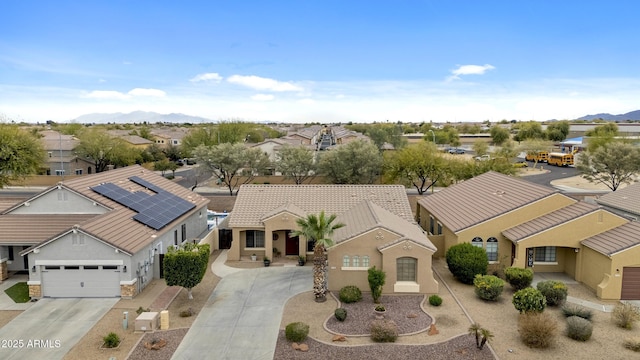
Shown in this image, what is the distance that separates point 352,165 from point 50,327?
3780 centimetres

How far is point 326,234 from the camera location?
Answer: 2348cm

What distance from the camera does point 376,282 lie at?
23.3m

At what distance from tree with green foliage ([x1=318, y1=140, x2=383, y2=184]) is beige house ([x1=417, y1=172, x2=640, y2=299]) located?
21.3 metres

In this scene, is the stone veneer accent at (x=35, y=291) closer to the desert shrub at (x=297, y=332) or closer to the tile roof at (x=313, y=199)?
the tile roof at (x=313, y=199)

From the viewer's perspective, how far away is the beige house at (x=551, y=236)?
Answer: 23.7 m

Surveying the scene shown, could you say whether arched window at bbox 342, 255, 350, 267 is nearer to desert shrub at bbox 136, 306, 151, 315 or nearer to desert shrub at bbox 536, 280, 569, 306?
desert shrub at bbox 536, 280, 569, 306

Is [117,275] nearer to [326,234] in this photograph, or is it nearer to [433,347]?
[326,234]

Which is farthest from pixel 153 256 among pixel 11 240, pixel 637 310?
pixel 637 310

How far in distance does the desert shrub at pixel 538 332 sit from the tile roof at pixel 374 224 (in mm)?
6700

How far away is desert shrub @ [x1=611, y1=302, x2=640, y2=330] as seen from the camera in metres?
20.1

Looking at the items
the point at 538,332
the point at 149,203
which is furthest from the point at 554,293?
the point at 149,203

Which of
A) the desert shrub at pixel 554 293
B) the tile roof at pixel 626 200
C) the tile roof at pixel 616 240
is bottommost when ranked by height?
the desert shrub at pixel 554 293

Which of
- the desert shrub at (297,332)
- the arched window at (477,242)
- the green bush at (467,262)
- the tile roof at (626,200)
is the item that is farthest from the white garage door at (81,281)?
the tile roof at (626,200)

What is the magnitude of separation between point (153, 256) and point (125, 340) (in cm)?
849
